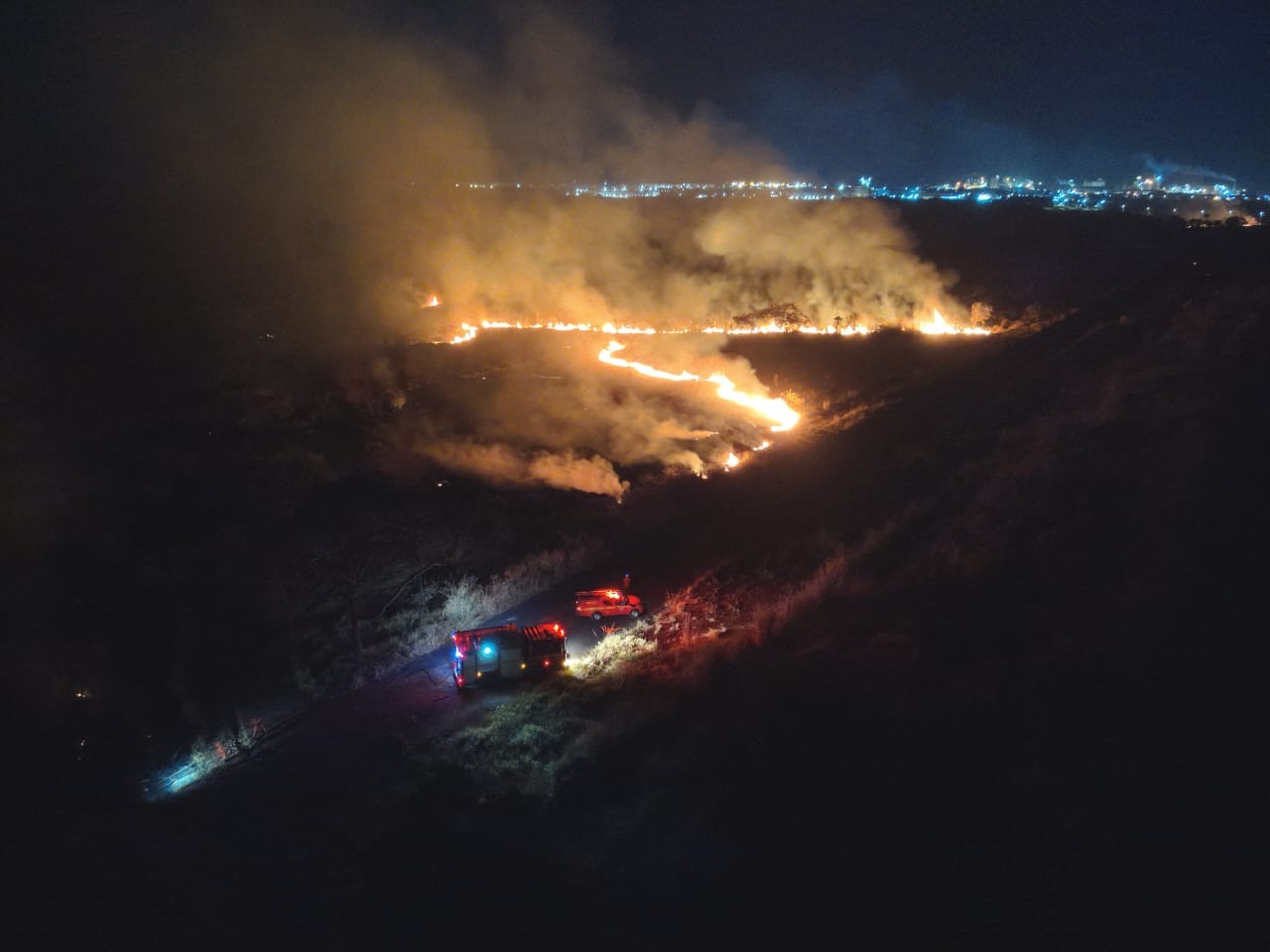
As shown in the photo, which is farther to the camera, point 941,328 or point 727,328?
point 727,328

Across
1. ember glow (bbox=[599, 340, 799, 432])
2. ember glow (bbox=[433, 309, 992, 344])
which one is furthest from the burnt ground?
ember glow (bbox=[433, 309, 992, 344])

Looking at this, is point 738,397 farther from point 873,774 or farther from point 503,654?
point 873,774

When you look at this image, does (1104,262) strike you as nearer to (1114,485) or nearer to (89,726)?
(1114,485)

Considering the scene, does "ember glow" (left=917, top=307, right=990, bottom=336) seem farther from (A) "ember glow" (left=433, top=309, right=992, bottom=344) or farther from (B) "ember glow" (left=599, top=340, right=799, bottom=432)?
(B) "ember glow" (left=599, top=340, right=799, bottom=432)

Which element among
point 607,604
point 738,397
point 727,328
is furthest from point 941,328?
point 607,604

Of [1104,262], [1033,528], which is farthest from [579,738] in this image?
[1104,262]
